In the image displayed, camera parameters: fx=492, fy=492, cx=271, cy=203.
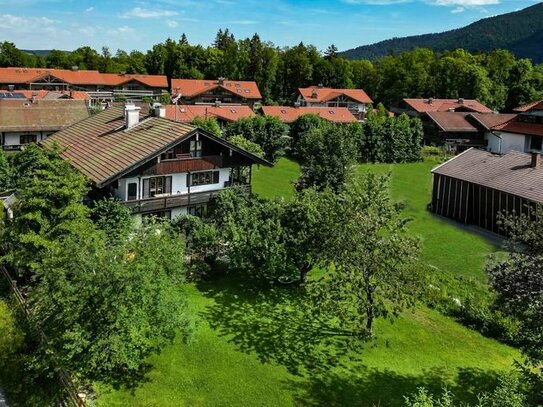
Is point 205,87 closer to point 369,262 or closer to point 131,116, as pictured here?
point 131,116

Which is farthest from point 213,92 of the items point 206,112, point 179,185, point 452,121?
point 179,185

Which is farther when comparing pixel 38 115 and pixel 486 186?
pixel 38 115

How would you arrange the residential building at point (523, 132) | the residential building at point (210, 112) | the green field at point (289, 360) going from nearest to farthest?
the green field at point (289, 360) → the residential building at point (523, 132) → the residential building at point (210, 112)

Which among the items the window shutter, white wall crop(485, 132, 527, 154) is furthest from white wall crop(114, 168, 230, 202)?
white wall crop(485, 132, 527, 154)

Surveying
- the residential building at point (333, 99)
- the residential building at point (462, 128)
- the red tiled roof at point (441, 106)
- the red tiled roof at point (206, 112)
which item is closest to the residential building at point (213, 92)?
the residential building at point (333, 99)

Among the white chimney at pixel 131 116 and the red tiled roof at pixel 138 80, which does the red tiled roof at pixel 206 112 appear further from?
the red tiled roof at pixel 138 80

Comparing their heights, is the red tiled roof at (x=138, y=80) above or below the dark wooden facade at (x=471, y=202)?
above

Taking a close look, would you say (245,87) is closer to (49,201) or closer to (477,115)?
(477,115)
